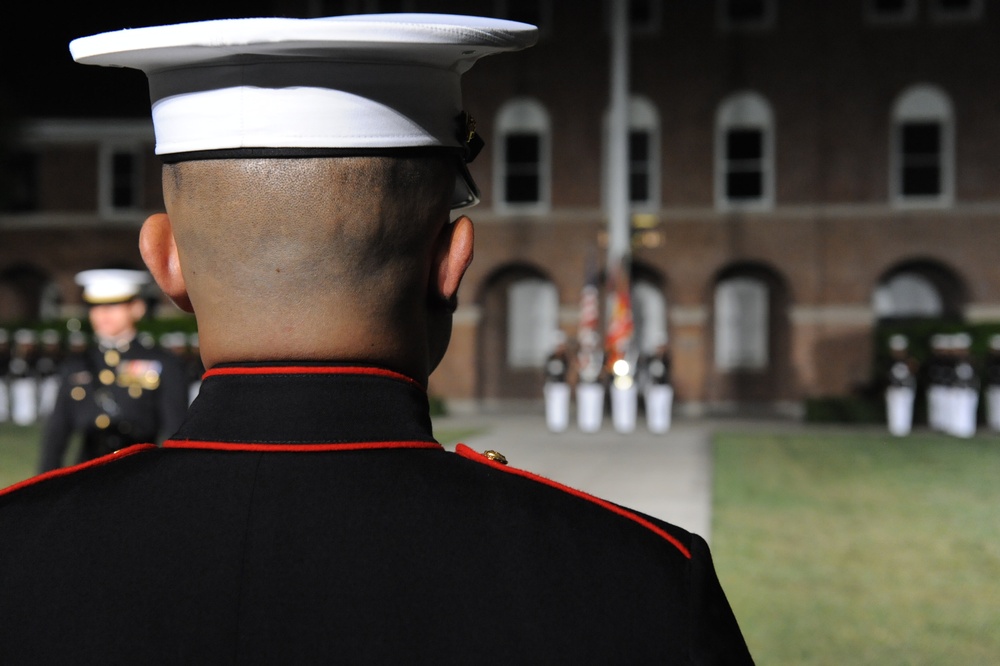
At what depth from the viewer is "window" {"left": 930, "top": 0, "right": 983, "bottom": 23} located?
27.2m

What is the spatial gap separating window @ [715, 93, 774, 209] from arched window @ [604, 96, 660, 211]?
1.42 metres

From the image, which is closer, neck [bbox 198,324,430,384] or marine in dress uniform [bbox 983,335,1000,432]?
neck [bbox 198,324,430,384]

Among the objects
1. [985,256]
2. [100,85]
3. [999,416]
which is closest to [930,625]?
[999,416]

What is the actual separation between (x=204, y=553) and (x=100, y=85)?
112 feet

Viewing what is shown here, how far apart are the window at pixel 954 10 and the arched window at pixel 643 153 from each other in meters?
6.60

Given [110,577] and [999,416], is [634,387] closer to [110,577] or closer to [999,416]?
[999,416]

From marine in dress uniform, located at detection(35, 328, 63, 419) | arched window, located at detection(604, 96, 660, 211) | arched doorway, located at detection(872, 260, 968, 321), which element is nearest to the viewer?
marine in dress uniform, located at detection(35, 328, 63, 419)

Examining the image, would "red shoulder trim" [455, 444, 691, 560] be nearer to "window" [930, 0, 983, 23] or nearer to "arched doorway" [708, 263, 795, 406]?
"arched doorway" [708, 263, 795, 406]

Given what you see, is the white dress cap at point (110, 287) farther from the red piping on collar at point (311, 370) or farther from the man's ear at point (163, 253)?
the red piping on collar at point (311, 370)

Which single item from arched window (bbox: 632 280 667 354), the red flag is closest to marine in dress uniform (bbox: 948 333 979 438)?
the red flag

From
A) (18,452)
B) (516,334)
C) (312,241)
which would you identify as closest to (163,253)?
(312,241)

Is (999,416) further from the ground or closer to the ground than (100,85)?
closer to the ground

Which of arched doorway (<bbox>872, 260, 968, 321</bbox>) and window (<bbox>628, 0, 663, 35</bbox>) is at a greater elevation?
window (<bbox>628, 0, 663, 35</bbox>)

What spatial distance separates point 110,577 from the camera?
1.30 m
